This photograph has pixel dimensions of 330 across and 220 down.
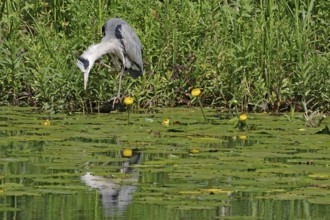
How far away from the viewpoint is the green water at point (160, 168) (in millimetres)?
5738

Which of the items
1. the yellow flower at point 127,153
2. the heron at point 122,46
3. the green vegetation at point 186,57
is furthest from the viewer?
the heron at point 122,46

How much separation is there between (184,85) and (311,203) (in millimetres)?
4281

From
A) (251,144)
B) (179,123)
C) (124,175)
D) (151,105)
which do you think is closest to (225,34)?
(151,105)

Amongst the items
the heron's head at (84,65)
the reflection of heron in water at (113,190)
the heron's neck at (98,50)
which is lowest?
the reflection of heron in water at (113,190)

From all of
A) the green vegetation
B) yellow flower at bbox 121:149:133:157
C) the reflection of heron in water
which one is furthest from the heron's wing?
the reflection of heron in water

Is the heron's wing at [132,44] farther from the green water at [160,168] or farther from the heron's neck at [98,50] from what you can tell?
the green water at [160,168]

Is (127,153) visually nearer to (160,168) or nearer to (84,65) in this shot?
(160,168)

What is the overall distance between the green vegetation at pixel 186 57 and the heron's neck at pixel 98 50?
0.61 feet

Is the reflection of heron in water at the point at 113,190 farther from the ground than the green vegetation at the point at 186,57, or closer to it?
closer to it

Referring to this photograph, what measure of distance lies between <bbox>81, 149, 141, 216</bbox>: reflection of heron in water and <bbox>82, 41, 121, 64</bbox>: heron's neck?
2866 mm

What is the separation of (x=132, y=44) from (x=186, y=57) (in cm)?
55

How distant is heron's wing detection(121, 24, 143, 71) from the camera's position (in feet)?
33.8

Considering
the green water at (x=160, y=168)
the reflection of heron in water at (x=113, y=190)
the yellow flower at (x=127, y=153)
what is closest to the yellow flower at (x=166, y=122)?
the green water at (x=160, y=168)

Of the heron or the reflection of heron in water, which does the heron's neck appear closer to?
the heron
